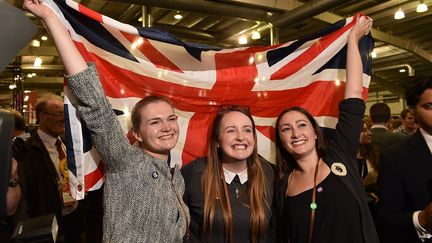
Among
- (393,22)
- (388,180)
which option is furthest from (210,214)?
(393,22)

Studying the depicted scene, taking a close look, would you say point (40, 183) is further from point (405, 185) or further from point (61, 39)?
point (405, 185)

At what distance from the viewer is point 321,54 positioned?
8.45 ft

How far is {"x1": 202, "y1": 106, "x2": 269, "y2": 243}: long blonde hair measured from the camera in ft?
6.23

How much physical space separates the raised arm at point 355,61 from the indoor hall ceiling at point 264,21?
0.31 meters

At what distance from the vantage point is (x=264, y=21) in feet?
15.3

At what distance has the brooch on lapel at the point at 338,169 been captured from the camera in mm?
1897

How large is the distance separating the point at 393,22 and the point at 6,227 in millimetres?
6461

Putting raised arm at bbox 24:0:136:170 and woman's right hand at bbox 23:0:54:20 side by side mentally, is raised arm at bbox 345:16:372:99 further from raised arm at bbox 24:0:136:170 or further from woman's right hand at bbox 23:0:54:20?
woman's right hand at bbox 23:0:54:20

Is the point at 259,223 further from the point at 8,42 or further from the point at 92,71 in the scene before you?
the point at 8,42

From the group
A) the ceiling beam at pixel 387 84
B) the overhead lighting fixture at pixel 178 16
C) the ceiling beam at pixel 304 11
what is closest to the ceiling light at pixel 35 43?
the overhead lighting fixture at pixel 178 16

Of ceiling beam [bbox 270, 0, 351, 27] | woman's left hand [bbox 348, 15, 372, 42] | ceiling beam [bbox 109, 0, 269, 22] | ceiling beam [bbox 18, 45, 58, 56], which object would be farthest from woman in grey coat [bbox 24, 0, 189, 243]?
ceiling beam [bbox 18, 45, 58, 56]

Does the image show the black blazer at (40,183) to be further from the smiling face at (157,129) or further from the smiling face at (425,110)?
the smiling face at (425,110)

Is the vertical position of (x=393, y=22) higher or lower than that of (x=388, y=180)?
higher

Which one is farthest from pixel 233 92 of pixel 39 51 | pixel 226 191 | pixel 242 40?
pixel 39 51
